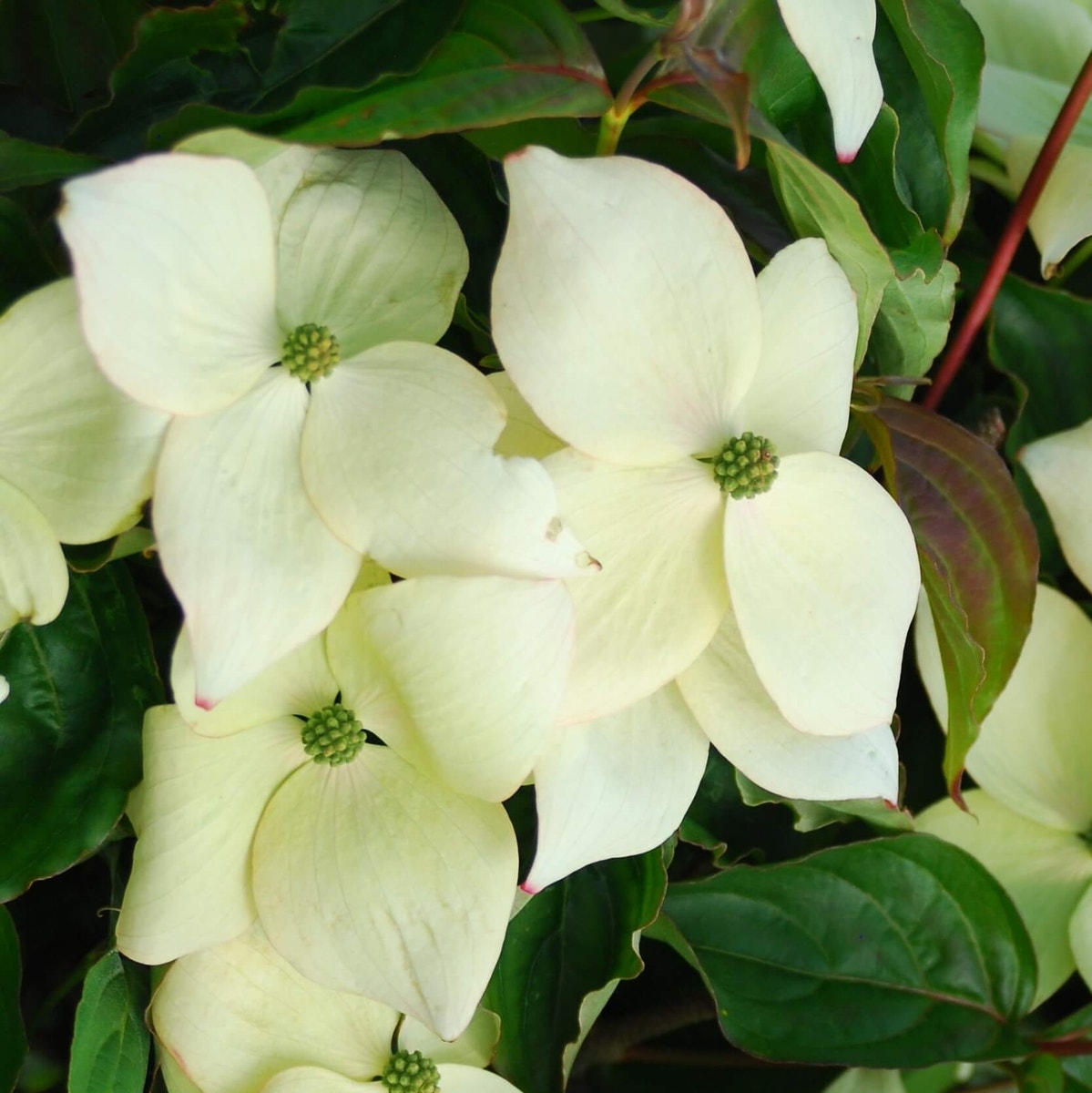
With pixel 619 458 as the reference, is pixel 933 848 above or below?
below

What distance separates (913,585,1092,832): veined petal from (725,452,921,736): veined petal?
0.63 ft

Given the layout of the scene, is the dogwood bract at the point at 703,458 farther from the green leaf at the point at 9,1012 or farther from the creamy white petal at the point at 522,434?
the green leaf at the point at 9,1012

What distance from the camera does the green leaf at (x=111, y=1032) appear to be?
1.31 feet

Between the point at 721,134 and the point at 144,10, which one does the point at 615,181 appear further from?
the point at 144,10

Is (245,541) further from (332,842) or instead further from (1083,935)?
(1083,935)

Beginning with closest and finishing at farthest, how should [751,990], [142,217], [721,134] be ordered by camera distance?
[142,217], [721,134], [751,990]

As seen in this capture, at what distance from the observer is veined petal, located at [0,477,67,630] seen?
0.34 m

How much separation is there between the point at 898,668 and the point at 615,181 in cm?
18

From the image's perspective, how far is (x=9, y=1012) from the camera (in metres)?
0.42

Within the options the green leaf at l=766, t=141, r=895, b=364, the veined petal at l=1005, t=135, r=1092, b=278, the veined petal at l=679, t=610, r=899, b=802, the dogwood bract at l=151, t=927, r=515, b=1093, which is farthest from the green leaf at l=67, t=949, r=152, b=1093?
the veined petal at l=1005, t=135, r=1092, b=278

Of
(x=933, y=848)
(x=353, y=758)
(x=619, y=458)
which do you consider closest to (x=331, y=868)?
(x=353, y=758)

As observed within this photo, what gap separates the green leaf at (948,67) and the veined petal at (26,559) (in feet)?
1.10

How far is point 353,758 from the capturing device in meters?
0.38

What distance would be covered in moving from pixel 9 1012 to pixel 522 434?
288 millimetres
